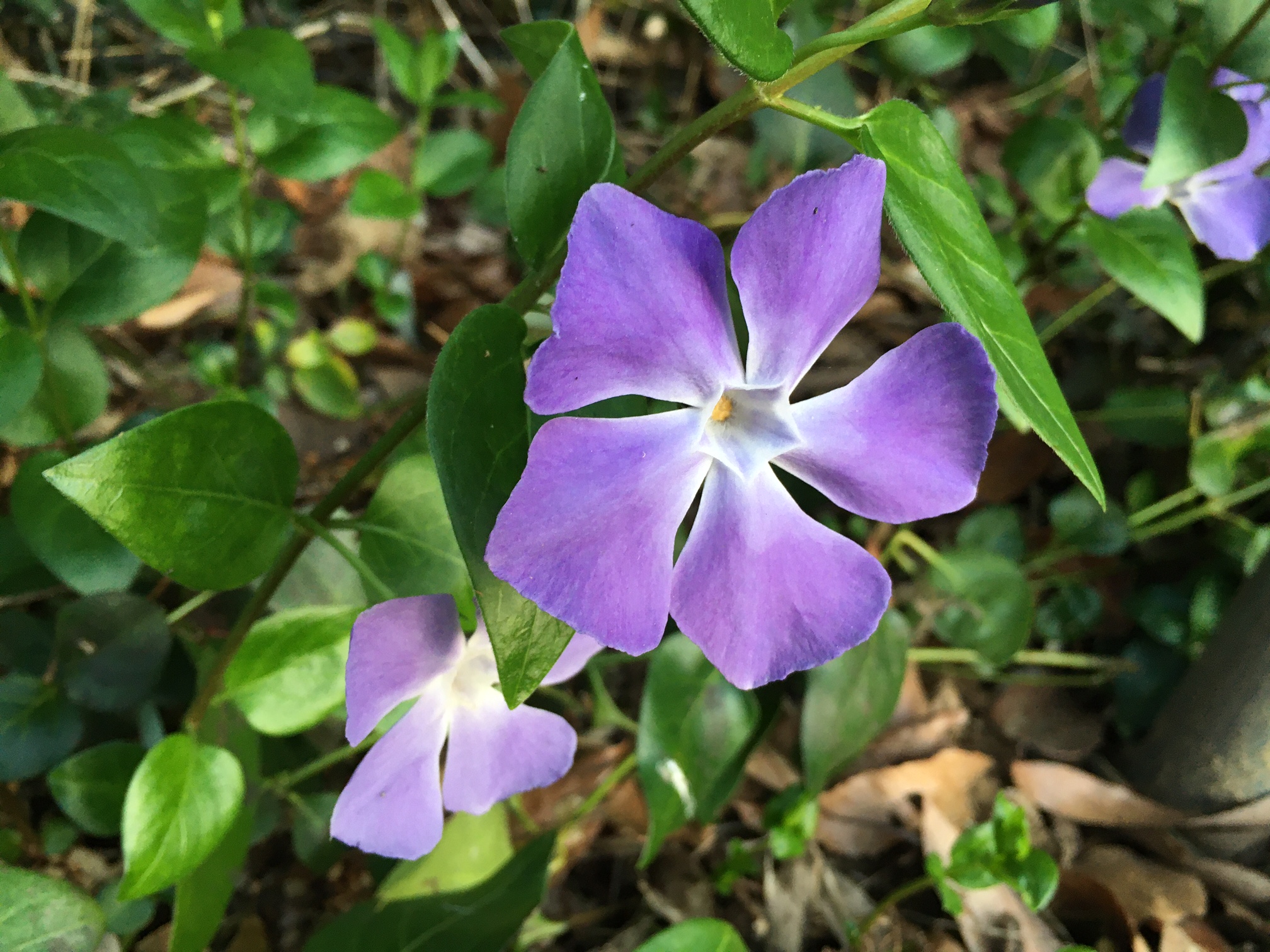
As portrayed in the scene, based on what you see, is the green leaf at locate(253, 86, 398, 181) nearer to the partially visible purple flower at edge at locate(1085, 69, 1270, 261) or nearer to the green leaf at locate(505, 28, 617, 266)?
the green leaf at locate(505, 28, 617, 266)

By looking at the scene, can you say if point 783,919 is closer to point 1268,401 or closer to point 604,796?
point 604,796

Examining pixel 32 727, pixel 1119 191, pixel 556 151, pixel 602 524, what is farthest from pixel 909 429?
pixel 32 727

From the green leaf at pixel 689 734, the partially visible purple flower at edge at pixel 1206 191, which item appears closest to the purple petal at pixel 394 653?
the green leaf at pixel 689 734

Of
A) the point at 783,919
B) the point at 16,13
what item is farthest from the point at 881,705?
the point at 16,13

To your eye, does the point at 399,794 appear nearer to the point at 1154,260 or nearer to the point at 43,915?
the point at 43,915

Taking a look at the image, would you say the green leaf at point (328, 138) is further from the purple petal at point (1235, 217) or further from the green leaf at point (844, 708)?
the purple petal at point (1235, 217)
